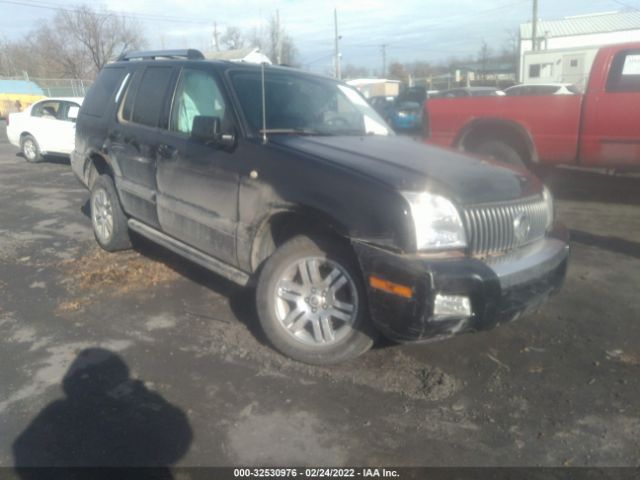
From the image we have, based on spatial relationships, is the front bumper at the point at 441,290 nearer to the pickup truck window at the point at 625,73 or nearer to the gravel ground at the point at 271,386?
the gravel ground at the point at 271,386

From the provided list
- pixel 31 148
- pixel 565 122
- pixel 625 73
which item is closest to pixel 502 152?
pixel 565 122

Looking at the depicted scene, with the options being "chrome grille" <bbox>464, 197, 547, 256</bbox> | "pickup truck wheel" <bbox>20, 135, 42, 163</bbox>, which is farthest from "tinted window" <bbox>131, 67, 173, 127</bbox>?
"pickup truck wheel" <bbox>20, 135, 42, 163</bbox>

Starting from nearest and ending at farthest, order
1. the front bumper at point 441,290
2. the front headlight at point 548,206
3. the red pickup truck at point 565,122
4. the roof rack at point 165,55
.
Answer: the front bumper at point 441,290
the front headlight at point 548,206
the roof rack at point 165,55
the red pickup truck at point 565,122

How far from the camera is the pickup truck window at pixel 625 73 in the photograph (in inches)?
285

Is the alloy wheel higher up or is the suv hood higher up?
the suv hood

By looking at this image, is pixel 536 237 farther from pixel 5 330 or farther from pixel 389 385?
pixel 5 330

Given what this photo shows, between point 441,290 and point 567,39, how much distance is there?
43.1 meters

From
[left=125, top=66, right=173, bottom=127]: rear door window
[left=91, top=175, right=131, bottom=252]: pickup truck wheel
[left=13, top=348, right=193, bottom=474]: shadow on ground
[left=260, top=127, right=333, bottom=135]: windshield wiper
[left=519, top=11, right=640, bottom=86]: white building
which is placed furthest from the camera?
[left=519, top=11, right=640, bottom=86]: white building

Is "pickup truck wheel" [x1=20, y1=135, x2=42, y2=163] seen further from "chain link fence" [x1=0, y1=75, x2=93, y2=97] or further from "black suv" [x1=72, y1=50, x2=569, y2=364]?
"chain link fence" [x1=0, y1=75, x2=93, y2=97]

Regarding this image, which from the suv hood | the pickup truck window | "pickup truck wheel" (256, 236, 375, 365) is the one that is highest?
the pickup truck window

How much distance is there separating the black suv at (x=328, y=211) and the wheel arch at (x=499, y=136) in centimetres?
378

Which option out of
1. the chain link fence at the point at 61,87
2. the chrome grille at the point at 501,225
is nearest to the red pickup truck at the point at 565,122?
the chrome grille at the point at 501,225

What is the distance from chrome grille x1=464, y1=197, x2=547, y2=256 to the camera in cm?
305

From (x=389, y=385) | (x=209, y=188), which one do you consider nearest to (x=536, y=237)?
(x=389, y=385)
